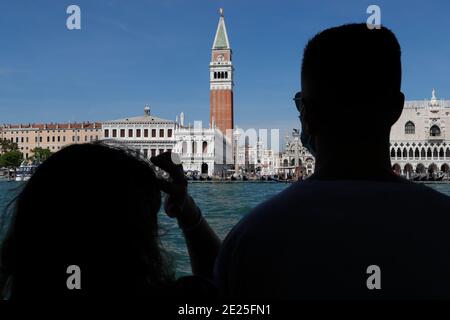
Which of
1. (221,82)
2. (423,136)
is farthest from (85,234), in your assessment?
(221,82)

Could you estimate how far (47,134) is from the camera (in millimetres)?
44469

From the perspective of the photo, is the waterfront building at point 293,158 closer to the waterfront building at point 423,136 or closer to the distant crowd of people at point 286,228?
the waterfront building at point 423,136

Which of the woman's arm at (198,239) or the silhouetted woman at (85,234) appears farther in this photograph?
the woman's arm at (198,239)

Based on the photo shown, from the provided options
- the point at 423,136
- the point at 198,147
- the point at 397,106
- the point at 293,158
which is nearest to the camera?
the point at 397,106

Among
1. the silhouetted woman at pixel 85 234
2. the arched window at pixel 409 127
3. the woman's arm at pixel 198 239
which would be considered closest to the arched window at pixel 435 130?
the arched window at pixel 409 127

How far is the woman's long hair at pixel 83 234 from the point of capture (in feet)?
2.38

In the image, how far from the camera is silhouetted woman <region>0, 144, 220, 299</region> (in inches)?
28.5

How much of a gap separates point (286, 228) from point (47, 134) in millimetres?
46582

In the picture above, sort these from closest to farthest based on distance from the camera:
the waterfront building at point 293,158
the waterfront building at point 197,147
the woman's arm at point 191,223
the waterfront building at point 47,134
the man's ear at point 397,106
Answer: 1. the man's ear at point 397,106
2. the woman's arm at point 191,223
3. the waterfront building at point 197,147
4. the waterfront building at point 293,158
5. the waterfront building at point 47,134

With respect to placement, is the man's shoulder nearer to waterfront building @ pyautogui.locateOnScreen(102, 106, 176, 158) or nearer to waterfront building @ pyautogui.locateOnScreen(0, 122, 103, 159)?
waterfront building @ pyautogui.locateOnScreen(102, 106, 176, 158)

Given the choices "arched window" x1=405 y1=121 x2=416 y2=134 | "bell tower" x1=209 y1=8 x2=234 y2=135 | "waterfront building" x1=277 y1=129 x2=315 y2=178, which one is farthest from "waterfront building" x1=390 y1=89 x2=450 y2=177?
"bell tower" x1=209 y1=8 x2=234 y2=135

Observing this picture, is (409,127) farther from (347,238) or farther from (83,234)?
(83,234)

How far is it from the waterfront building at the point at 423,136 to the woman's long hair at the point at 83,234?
3655 centimetres
